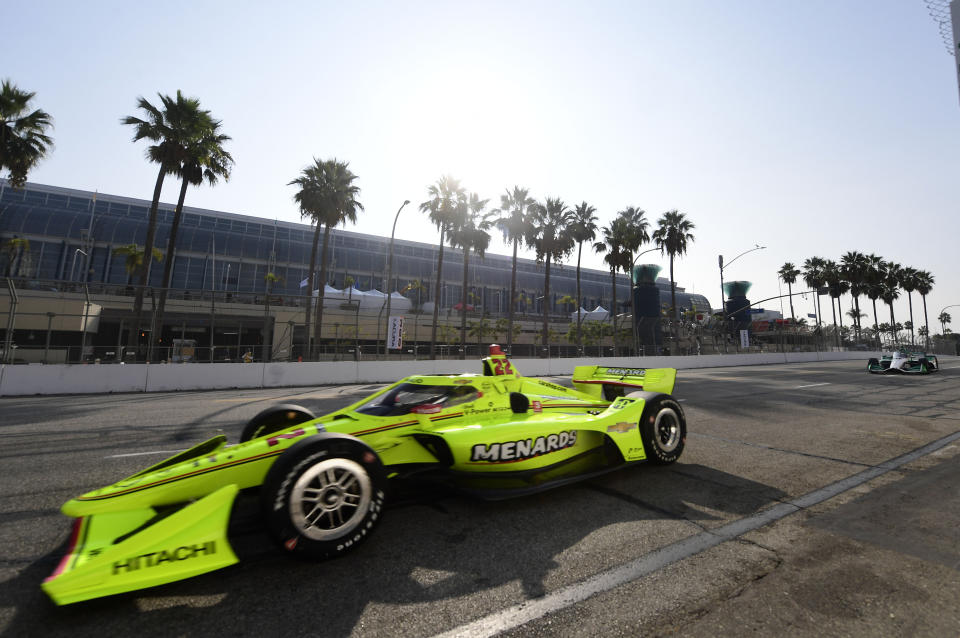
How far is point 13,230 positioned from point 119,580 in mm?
67949

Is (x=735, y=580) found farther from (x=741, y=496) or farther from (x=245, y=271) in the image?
(x=245, y=271)

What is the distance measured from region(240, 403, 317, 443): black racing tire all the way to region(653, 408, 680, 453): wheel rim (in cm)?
382

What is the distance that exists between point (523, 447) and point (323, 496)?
1.72 metres

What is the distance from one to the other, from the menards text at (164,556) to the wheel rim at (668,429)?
4.32 m

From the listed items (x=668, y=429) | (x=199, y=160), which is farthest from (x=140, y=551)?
(x=199, y=160)

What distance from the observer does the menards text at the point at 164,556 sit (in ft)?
7.06

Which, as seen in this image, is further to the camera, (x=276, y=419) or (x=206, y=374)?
(x=206, y=374)

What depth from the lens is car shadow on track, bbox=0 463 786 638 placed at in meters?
2.10

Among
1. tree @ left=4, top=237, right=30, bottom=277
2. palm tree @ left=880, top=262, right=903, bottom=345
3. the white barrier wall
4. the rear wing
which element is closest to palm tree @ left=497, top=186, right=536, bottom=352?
the white barrier wall

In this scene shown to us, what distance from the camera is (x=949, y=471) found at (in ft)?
15.6

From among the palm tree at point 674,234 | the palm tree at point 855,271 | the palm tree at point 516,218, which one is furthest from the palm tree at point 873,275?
the palm tree at point 516,218

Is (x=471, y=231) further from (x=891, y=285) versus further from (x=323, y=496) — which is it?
(x=891, y=285)

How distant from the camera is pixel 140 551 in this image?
7.25 ft

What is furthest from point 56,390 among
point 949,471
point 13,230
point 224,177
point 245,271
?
point 13,230
